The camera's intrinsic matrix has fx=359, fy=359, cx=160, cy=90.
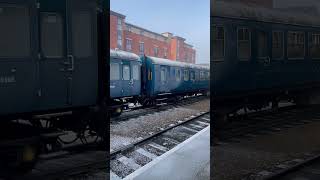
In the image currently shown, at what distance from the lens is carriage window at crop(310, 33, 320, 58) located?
2.40 metres

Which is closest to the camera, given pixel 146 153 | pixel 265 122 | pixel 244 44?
pixel 146 153

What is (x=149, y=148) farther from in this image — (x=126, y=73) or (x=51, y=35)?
(x=51, y=35)

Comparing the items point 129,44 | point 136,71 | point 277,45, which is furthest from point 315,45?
point 129,44

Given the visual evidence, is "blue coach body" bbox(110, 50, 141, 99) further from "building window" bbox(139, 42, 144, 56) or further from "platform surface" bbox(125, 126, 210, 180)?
"platform surface" bbox(125, 126, 210, 180)

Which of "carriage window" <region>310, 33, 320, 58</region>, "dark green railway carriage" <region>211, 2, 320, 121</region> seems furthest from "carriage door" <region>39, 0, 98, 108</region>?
"carriage window" <region>310, 33, 320, 58</region>

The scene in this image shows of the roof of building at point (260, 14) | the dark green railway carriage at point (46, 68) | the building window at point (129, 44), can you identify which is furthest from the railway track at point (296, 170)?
the dark green railway carriage at point (46, 68)

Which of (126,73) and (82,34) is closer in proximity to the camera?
(82,34)

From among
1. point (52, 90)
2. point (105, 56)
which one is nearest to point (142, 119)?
point (105, 56)

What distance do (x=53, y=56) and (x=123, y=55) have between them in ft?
1.03

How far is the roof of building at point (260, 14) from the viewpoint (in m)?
1.82

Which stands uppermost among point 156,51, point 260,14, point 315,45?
point 260,14

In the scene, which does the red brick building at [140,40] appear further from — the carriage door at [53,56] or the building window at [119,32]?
the carriage door at [53,56]

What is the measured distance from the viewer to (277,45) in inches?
85.8

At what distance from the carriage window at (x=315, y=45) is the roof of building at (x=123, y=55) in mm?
1445
